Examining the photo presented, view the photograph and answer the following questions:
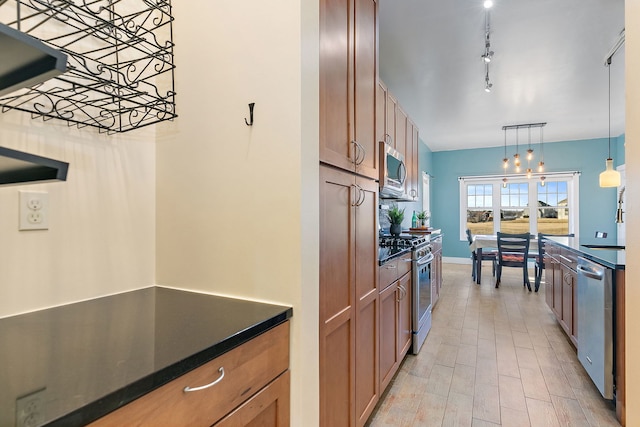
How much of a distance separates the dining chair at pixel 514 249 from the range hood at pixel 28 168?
5235 millimetres

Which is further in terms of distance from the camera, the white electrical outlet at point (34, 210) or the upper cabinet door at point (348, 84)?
the upper cabinet door at point (348, 84)

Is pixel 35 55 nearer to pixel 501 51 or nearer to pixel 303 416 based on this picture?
pixel 303 416

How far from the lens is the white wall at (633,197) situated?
982mm

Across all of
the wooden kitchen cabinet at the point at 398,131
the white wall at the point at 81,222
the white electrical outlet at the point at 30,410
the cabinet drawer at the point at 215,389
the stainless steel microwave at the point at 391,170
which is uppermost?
the wooden kitchen cabinet at the point at 398,131

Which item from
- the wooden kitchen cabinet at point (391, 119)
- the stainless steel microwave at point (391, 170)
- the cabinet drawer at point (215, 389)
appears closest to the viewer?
the cabinet drawer at point (215, 389)

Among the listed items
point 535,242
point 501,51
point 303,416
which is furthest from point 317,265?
point 535,242

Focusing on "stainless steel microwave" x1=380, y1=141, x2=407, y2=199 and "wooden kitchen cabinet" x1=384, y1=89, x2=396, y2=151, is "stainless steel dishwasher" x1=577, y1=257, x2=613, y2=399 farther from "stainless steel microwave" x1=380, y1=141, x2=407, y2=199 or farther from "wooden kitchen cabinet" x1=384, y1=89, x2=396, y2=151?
"wooden kitchen cabinet" x1=384, y1=89, x2=396, y2=151

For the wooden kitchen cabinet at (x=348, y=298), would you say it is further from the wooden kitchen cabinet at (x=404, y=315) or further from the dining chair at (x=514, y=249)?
the dining chair at (x=514, y=249)

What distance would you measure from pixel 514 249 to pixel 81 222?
5247mm

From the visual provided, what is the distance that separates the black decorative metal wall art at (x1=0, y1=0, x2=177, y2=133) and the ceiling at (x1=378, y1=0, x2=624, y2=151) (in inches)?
70.3

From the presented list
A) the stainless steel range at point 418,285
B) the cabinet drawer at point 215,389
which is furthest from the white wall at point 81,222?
the stainless steel range at point 418,285

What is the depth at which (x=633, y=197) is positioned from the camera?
1023mm

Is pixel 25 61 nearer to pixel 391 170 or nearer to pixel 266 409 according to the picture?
pixel 266 409

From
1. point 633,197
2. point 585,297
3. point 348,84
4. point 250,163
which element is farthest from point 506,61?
Answer: point 250,163
